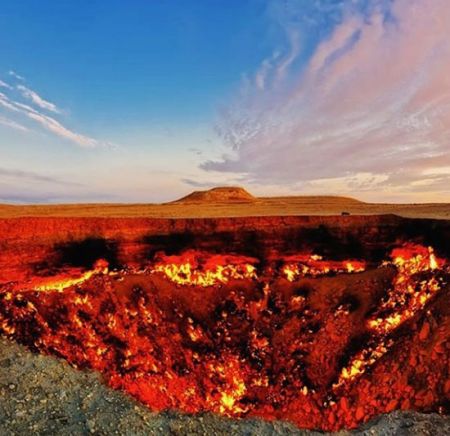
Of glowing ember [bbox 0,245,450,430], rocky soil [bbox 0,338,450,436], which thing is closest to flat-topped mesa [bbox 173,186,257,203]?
glowing ember [bbox 0,245,450,430]

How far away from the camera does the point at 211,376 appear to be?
645 centimetres

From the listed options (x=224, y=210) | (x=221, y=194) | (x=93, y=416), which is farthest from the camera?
(x=221, y=194)

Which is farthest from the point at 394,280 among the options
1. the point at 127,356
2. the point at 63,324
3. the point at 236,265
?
the point at 63,324

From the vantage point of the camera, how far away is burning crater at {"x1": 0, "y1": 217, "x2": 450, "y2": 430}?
5707mm

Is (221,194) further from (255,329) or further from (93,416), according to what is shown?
(93,416)

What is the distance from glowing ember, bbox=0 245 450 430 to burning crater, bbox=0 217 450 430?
17mm

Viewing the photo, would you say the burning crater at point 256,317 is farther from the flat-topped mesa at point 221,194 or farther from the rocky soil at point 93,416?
the flat-topped mesa at point 221,194

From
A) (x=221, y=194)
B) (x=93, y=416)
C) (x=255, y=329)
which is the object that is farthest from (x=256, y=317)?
(x=221, y=194)

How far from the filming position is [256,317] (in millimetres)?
6543

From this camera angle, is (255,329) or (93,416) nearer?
(93,416)

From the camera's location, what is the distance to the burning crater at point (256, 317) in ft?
18.7

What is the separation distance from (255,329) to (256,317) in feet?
0.65

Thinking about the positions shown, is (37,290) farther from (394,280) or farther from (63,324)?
(394,280)

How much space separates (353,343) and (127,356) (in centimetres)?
361
